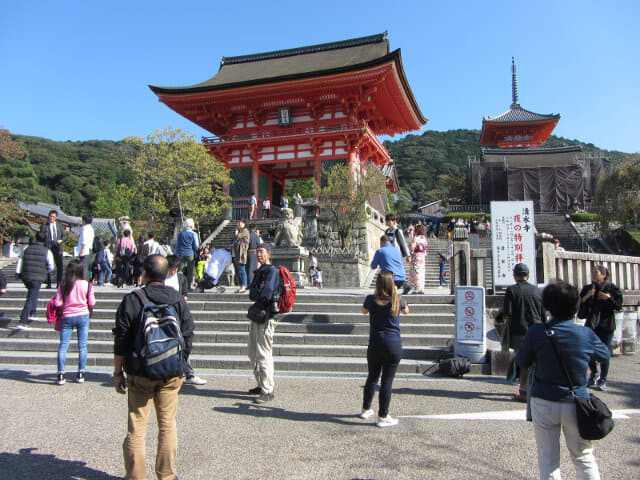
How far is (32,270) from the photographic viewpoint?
290 inches

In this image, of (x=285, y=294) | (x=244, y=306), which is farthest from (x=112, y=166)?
(x=285, y=294)

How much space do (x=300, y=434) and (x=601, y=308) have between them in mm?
4317

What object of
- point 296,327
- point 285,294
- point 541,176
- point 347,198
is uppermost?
point 541,176

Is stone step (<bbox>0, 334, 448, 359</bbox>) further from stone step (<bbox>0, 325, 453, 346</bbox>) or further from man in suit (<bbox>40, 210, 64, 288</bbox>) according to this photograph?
man in suit (<bbox>40, 210, 64, 288</bbox>)

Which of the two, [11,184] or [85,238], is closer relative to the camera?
[85,238]

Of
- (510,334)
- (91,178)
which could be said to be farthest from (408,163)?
(510,334)

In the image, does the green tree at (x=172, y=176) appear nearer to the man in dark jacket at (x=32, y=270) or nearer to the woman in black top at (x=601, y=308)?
the man in dark jacket at (x=32, y=270)

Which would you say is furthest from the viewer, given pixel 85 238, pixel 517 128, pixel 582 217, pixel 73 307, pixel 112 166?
pixel 112 166

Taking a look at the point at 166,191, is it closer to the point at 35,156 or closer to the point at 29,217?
the point at 29,217

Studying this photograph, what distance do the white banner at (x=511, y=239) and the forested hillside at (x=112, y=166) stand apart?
34152 millimetres

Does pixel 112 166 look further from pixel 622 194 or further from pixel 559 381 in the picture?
pixel 559 381

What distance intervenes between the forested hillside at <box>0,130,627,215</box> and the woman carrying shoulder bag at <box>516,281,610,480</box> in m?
40.4

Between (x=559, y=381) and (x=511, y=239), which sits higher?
(x=511, y=239)

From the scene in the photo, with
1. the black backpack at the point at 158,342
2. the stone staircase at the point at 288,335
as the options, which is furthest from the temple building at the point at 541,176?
the black backpack at the point at 158,342
